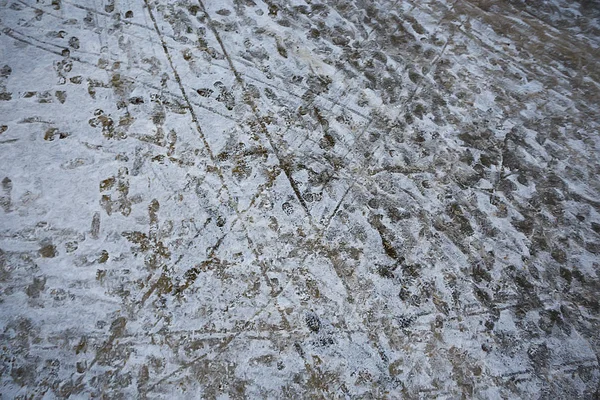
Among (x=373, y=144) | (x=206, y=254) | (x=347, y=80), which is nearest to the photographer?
(x=206, y=254)

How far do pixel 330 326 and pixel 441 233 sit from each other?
2.02 ft

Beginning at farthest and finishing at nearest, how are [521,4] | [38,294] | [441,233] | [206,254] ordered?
[521,4] → [441,233] → [206,254] → [38,294]

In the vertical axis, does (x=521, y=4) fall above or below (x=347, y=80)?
above

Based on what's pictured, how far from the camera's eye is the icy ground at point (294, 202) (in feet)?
4.90

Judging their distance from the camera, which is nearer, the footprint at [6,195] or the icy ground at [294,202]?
the icy ground at [294,202]

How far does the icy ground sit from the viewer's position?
1.49 meters

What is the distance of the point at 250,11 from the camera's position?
7.26ft

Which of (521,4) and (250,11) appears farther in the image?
(521,4)

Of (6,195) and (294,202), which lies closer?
(6,195)

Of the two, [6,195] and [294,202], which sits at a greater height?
[294,202]

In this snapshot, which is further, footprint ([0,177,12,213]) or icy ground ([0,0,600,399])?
footprint ([0,177,12,213])

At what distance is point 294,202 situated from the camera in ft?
5.81

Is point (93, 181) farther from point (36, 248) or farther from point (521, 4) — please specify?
point (521, 4)

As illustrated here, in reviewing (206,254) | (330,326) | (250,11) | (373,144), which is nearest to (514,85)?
(373,144)
